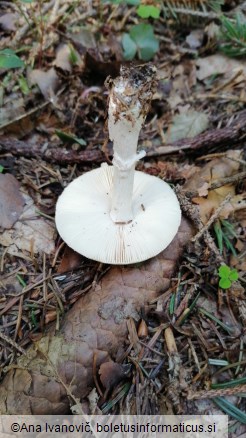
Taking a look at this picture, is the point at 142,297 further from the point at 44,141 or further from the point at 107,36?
the point at 107,36

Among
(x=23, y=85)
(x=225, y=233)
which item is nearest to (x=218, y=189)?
(x=225, y=233)

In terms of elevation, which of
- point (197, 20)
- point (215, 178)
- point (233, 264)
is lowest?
point (233, 264)

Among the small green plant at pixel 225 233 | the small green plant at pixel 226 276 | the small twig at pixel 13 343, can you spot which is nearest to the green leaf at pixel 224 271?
the small green plant at pixel 226 276

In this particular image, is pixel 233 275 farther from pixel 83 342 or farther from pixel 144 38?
pixel 144 38

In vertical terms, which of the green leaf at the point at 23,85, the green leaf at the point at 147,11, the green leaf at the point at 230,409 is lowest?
the green leaf at the point at 230,409

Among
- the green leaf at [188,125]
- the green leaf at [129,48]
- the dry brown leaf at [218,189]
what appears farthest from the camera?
the green leaf at [129,48]

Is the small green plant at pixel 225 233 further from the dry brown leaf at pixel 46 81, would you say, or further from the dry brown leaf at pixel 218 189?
the dry brown leaf at pixel 46 81

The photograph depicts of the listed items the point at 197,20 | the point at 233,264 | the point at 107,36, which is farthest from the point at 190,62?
the point at 233,264
